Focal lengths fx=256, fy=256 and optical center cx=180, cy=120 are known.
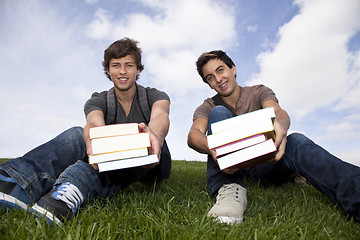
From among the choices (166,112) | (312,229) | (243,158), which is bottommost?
(312,229)

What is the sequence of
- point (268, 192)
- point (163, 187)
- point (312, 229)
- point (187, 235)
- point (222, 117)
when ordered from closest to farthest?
point (187, 235), point (312, 229), point (222, 117), point (268, 192), point (163, 187)

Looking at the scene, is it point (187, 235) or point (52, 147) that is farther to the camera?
point (52, 147)

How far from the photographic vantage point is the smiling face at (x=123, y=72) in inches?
114

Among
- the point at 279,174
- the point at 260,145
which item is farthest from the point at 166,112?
the point at 279,174

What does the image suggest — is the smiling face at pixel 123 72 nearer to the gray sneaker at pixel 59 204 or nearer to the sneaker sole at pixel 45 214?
the gray sneaker at pixel 59 204

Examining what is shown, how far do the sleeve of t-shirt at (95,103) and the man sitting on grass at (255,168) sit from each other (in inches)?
41.0

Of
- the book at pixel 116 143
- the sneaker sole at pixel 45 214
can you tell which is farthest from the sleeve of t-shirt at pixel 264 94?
the sneaker sole at pixel 45 214

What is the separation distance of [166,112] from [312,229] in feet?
5.47

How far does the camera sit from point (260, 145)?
176 cm

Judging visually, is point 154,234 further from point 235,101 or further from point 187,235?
point 235,101

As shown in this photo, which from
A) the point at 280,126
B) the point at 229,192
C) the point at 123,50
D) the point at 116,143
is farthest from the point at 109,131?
the point at 123,50

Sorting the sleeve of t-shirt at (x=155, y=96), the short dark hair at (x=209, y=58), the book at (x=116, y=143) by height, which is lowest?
the book at (x=116, y=143)

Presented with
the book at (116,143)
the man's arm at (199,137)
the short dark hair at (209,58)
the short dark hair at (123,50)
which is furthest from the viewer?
the short dark hair at (209,58)

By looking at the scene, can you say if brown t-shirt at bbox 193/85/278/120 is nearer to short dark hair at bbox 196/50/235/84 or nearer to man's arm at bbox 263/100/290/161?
man's arm at bbox 263/100/290/161
